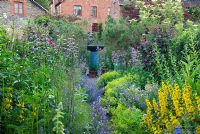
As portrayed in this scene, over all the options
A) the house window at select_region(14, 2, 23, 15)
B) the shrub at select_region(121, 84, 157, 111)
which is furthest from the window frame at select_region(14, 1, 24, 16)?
the shrub at select_region(121, 84, 157, 111)

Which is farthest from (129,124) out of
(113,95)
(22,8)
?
(22,8)

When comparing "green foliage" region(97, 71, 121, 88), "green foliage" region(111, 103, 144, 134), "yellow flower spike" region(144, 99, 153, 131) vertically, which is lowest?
"green foliage" region(97, 71, 121, 88)

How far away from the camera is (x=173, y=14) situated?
1003 inches

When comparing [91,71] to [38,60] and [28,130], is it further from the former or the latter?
[28,130]

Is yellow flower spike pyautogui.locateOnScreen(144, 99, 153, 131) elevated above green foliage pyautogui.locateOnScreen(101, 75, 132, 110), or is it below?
above

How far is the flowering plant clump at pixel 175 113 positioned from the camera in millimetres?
4293

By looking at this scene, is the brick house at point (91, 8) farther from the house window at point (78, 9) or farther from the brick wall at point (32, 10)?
the brick wall at point (32, 10)

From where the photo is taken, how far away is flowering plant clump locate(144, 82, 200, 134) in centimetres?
429

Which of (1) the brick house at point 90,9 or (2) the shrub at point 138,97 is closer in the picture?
(2) the shrub at point 138,97

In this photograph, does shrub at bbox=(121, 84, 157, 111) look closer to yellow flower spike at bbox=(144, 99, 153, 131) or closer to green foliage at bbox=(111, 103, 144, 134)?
green foliage at bbox=(111, 103, 144, 134)

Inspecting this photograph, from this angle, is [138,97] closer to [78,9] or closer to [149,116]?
[149,116]

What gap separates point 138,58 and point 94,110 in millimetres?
5028

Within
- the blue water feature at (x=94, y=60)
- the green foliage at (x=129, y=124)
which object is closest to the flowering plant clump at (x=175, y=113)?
the green foliage at (x=129, y=124)

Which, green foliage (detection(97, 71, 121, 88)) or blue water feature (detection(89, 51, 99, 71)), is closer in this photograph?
green foliage (detection(97, 71, 121, 88))
